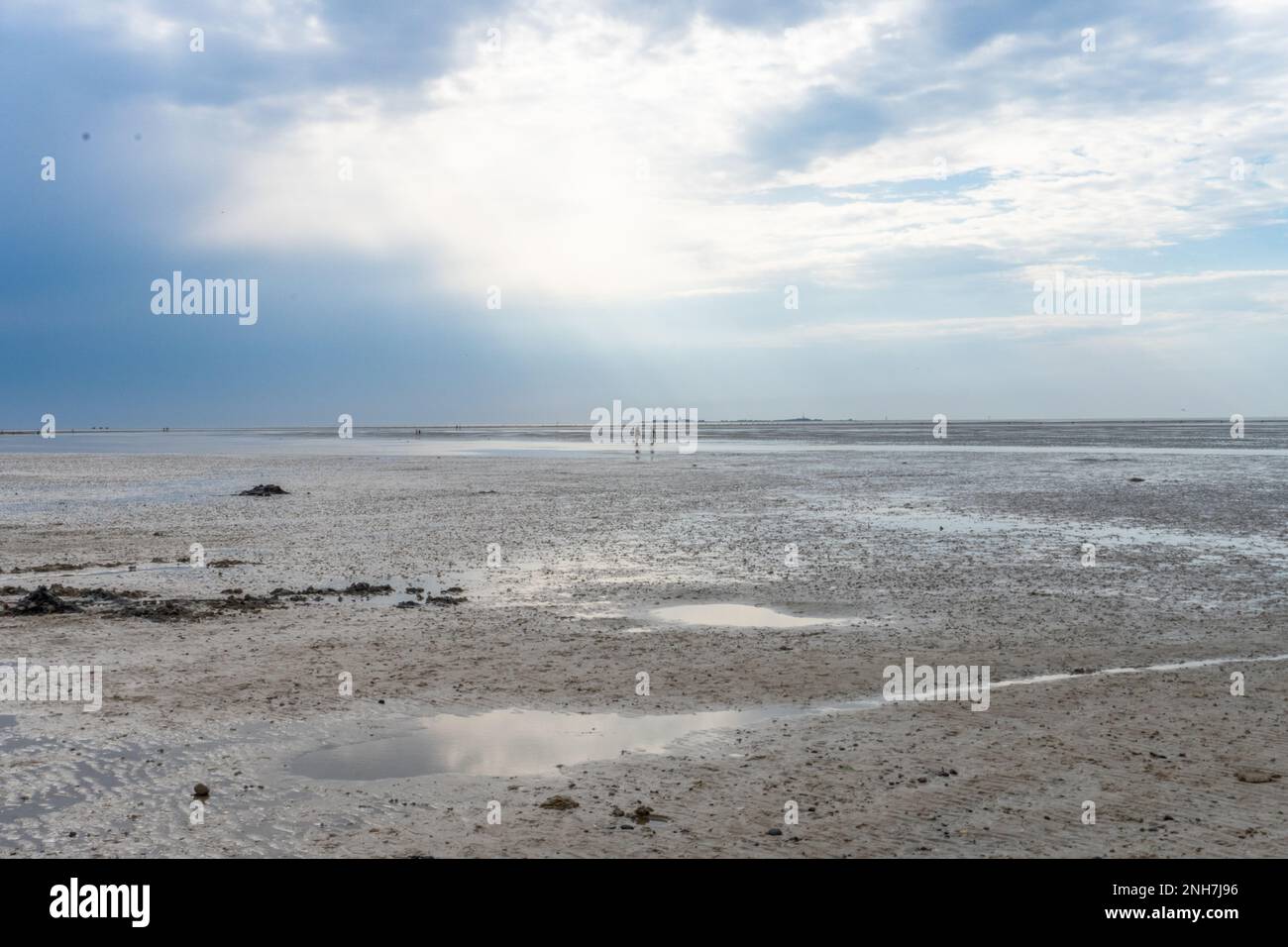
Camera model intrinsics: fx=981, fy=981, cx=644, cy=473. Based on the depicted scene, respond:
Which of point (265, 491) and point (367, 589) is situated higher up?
point (265, 491)

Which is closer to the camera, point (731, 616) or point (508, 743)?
point (508, 743)

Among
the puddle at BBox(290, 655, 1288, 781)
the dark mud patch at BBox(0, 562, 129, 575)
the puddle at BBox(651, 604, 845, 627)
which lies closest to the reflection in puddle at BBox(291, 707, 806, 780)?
the puddle at BBox(290, 655, 1288, 781)

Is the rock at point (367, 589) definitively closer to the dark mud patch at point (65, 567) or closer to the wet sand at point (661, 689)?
the wet sand at point (661, 689)

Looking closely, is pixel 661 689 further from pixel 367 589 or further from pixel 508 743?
pixel 367 589

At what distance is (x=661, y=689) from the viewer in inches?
475

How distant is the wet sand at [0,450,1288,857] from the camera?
7766 mm

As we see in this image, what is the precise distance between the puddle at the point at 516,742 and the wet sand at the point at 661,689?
65mm

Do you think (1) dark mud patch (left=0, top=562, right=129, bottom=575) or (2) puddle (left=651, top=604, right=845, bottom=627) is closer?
(2) puddle (left=651, top=604, right=845, bottom=627)

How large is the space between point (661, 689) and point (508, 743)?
2543 millimetres

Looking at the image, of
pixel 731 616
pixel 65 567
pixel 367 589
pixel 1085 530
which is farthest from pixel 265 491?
pixel 1085 530

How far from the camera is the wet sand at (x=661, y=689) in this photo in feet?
25.5

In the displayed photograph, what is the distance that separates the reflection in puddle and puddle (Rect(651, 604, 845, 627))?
4.85 m

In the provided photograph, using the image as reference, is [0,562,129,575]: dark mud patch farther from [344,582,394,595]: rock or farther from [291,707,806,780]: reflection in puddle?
[291,707,806,780]: reflection in puddle
